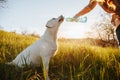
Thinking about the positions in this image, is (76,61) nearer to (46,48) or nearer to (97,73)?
(46,48)

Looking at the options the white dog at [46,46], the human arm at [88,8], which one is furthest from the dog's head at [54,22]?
the human arm at [88,8]

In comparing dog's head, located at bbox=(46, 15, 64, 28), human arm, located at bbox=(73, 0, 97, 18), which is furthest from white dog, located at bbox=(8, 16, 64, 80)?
human arm, located at bbox=(73, 0, 97, 18)

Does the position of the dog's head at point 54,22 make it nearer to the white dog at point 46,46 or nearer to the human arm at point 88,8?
the white dog at point 46,46

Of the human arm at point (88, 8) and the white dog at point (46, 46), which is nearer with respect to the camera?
the white dog at point (46, 46)

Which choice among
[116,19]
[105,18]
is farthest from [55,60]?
[105,18]


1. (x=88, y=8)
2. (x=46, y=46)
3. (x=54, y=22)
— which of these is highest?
(x=88, y=8)

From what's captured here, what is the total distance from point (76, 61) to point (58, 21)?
1.28 meters

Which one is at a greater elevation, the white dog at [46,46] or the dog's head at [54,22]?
the dog's head at [54,22]

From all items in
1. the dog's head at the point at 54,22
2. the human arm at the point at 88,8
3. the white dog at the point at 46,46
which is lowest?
the white dog at the point at 46,46

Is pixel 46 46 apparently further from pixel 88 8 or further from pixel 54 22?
pixel 88 8

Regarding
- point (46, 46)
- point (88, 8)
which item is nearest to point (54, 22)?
point (46, 46)

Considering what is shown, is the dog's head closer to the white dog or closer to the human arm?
the white dog

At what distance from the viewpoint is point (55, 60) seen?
6055 mm

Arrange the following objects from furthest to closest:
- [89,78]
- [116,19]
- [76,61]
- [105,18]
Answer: [105,18], [76,61], [116,19], [89,78]
